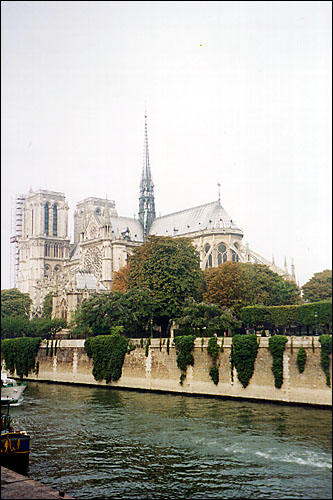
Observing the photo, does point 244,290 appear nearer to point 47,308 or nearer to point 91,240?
point 47,308

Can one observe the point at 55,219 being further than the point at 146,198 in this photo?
Yes

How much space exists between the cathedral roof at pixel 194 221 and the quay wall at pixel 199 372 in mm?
38710

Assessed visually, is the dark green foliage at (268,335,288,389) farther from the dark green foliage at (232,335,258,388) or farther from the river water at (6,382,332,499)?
the river water at (6,382,332,499)

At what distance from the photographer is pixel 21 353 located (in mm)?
53219

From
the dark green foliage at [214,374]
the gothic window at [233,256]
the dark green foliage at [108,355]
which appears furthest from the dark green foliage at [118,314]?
the gothic window at [233,256]

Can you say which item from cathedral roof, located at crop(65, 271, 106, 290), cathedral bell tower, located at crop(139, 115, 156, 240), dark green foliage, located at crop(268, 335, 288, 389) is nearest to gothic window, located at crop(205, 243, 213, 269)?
cathedral roof, located at crop(65, 271, 106, 290)

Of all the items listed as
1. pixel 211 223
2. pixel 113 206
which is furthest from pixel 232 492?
pixel 113 206

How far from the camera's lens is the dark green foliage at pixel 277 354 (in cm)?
3083

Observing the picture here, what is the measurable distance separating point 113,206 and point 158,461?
330 feet

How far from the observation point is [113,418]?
28.8 meters

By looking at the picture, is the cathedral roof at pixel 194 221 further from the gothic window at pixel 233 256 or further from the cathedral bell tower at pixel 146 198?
the gothic window at pixel 233 256

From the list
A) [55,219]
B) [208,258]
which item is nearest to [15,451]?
[208,258]

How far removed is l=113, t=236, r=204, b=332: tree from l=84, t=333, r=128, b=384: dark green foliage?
3.72 meters

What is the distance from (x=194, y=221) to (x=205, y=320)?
4890 cm
